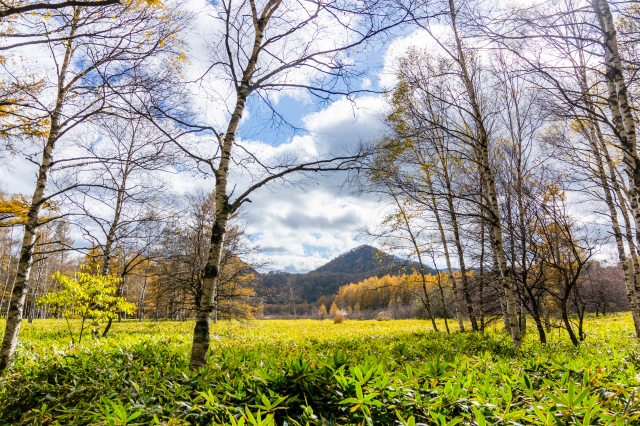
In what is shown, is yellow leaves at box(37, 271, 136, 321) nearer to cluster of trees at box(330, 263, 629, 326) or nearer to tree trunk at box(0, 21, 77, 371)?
tree trunk at box(0, 21, 77, 371)

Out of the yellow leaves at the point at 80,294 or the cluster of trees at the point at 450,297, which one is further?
the cluster of trees at the point at 450,297

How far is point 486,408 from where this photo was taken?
6.13 ft

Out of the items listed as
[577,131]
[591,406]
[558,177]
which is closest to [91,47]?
[591,406]

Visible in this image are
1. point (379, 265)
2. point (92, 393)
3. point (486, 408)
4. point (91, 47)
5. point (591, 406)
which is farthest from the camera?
point (379, 265)

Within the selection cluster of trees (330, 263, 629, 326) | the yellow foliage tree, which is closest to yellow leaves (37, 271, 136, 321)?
the yellow foliage tree

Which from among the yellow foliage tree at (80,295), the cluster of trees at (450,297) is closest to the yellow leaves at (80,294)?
the yellow foliage tree at (80,295)

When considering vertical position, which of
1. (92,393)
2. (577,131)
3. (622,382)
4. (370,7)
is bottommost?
(92,393)

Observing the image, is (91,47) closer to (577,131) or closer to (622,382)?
(622,382)

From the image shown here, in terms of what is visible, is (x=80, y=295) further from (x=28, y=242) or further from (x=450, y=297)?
(x=450, y=297)

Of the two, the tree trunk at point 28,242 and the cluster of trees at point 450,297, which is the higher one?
the tree trunk at point 28,242

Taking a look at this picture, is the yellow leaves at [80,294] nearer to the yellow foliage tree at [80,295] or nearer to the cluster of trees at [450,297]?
the yellow foliage tree at [80,295]

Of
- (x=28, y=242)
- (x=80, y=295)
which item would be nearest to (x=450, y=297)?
(x=80, y=295)

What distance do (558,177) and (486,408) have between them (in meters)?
9.80

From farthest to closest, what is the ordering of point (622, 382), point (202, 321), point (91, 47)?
point (91, 47)
point (202, 321)
point (622, 382)
